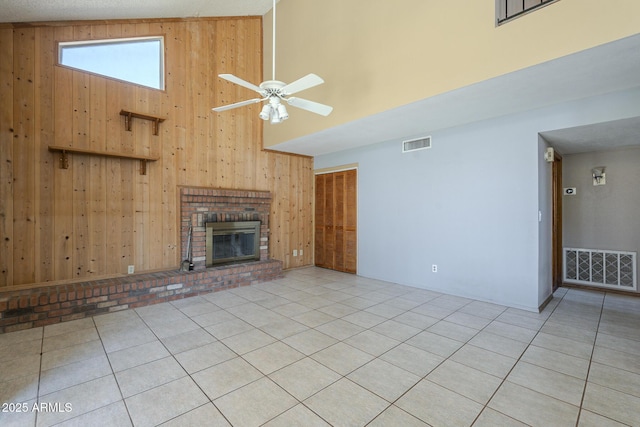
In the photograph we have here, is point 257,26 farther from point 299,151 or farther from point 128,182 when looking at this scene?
point 128,182

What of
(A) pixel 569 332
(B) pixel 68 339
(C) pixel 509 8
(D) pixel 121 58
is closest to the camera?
(C) pixel 509 8

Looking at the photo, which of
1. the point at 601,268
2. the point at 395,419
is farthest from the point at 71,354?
the point at 601,268

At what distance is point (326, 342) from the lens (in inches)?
106

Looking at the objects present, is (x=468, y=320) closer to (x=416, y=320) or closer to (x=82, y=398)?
(x=416, y=320)

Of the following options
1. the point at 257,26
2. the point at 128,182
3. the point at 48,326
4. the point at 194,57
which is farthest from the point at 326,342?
the point at 257,26

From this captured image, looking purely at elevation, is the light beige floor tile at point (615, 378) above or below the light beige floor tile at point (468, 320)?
below

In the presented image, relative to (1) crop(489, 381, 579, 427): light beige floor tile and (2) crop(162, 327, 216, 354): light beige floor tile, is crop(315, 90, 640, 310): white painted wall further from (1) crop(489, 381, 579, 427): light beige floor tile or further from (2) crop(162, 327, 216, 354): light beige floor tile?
(2) crop(162, 327, 216, 354): light beige floor tile

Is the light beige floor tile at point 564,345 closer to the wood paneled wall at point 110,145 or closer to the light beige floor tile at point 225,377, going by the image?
the light beige floor tile at point 225,377

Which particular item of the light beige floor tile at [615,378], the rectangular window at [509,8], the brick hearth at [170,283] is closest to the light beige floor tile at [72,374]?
the brick hearth at [170,283]

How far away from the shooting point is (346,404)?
1.85 meters

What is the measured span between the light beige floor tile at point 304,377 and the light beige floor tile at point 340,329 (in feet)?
1.75

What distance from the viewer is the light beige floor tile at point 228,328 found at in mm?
2875

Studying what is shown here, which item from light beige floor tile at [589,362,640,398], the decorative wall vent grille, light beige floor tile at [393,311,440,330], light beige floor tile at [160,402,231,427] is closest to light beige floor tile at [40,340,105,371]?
light beige floor tile at [160,402,231,427]

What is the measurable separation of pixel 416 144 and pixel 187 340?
4.04 meters
